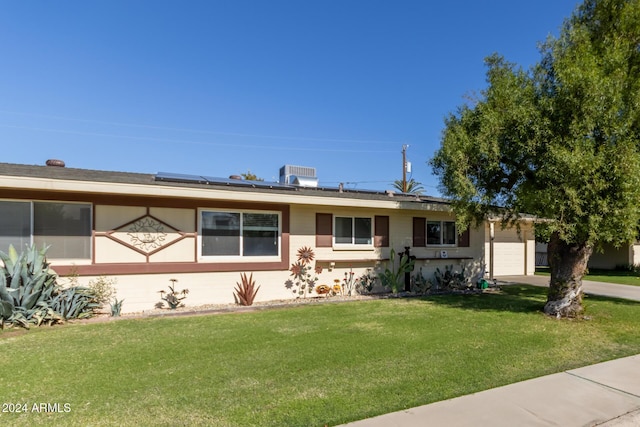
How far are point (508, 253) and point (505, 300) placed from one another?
8.36 m

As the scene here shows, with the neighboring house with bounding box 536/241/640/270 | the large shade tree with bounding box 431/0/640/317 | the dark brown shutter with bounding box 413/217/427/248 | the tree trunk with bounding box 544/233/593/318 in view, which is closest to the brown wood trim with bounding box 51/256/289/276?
the dark brown shutter with bounding box 413/217/427/248

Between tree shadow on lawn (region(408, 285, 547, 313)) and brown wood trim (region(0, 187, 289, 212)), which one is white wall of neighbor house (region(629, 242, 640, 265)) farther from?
brown wood trim (region(0, 187, 289, 212))

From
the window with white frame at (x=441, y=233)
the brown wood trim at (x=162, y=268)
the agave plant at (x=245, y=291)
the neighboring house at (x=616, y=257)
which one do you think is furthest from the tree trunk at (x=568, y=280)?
the neighboring house at (x=616, y=257)

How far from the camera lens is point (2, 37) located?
10.9 meters

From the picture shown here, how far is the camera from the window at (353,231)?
1155 centimetres

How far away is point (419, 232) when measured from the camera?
12789mm

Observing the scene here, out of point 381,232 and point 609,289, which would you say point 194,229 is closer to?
point 381,232

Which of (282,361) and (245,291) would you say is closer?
(282,361)

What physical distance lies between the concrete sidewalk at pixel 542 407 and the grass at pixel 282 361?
0.19 m

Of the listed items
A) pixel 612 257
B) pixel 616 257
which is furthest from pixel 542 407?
pixel 612 257

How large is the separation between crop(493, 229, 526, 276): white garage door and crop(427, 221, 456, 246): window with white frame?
5.05 meters

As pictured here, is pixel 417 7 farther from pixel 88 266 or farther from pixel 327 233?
pixel 88 266

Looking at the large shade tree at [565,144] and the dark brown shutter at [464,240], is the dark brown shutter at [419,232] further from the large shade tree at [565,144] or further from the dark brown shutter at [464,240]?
the large shade tree at [565,144]

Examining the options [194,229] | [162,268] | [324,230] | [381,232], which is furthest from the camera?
[381,232]
